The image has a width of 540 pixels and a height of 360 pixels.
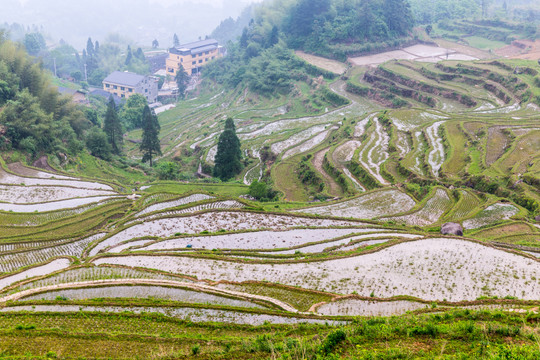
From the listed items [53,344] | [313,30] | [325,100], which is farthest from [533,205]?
[313,30]

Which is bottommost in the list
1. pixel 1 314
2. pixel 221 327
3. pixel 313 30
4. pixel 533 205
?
pixel 533 205

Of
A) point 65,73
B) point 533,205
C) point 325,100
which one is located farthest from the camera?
point 65,73

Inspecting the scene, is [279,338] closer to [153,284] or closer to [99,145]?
[153,284]

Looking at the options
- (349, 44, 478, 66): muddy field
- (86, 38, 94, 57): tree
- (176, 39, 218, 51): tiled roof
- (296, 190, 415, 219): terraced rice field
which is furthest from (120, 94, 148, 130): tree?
(86, 38, 94, 57): tree

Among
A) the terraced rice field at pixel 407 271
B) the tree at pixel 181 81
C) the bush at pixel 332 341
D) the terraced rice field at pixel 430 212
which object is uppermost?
the tree at pixel 181 81

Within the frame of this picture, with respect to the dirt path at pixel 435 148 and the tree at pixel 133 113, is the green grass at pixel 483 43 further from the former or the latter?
the tree at pixel 133 113

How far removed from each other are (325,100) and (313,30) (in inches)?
906

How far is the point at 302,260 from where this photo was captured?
1722 centimetres

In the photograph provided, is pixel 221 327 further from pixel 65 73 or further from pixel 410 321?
pixel 65 73

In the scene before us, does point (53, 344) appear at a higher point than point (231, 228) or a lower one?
higher

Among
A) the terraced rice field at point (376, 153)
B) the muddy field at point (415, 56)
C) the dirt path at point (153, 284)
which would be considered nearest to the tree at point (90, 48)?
the muddy field at point (415, 56)

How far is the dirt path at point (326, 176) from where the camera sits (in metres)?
29.9

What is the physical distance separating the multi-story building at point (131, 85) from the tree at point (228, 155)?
148 feet

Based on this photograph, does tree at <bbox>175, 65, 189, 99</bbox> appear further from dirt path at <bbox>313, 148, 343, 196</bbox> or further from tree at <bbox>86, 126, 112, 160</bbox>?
dirt path at <bbox>313, 148, 343, 196</bbox>
